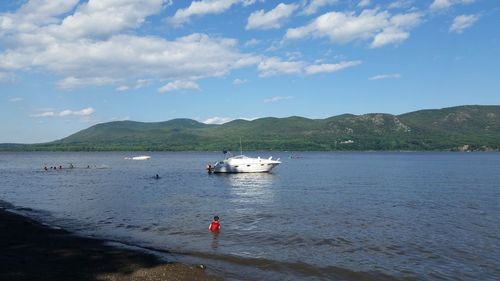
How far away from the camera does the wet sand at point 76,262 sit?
57.2 feet

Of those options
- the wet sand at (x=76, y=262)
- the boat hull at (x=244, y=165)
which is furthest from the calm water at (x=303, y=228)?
the boat hull at (x=244, y=165)

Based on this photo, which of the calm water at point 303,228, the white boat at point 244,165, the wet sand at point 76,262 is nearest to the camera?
the wet sand at point 76,262

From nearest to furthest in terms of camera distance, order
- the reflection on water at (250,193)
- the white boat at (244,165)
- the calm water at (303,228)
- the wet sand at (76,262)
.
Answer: the wet sand at (76,262)
the calm water at (303,228)
the reflection on water at (250,193)
the white boat at (244,165)

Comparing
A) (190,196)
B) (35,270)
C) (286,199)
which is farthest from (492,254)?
(190,196)

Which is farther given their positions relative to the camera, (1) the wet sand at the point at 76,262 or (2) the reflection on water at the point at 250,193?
(2) the reflection on water at the point at 250,193

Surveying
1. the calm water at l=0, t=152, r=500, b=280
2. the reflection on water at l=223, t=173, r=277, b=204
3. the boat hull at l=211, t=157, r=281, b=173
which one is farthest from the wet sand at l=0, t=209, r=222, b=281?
the boat hull at l=211, t=157, r=281, b=173

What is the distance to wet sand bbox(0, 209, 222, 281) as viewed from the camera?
1744 centimetres

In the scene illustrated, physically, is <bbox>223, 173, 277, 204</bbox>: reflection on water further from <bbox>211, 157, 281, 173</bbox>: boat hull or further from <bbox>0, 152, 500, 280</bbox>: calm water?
<bbox>211, 157, 281, 173</bbox>: boat hull

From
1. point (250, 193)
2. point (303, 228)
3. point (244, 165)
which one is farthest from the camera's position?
point (244, 165)

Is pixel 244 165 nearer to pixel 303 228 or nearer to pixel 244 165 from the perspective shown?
pixel 244 165

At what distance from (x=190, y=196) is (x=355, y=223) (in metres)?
23.9

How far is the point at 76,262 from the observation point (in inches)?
770

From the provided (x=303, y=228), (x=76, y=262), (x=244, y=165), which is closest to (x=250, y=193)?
(x=303, y=228)

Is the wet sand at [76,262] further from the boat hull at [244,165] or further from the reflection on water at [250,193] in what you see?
A: the boat hull at [244,165]
